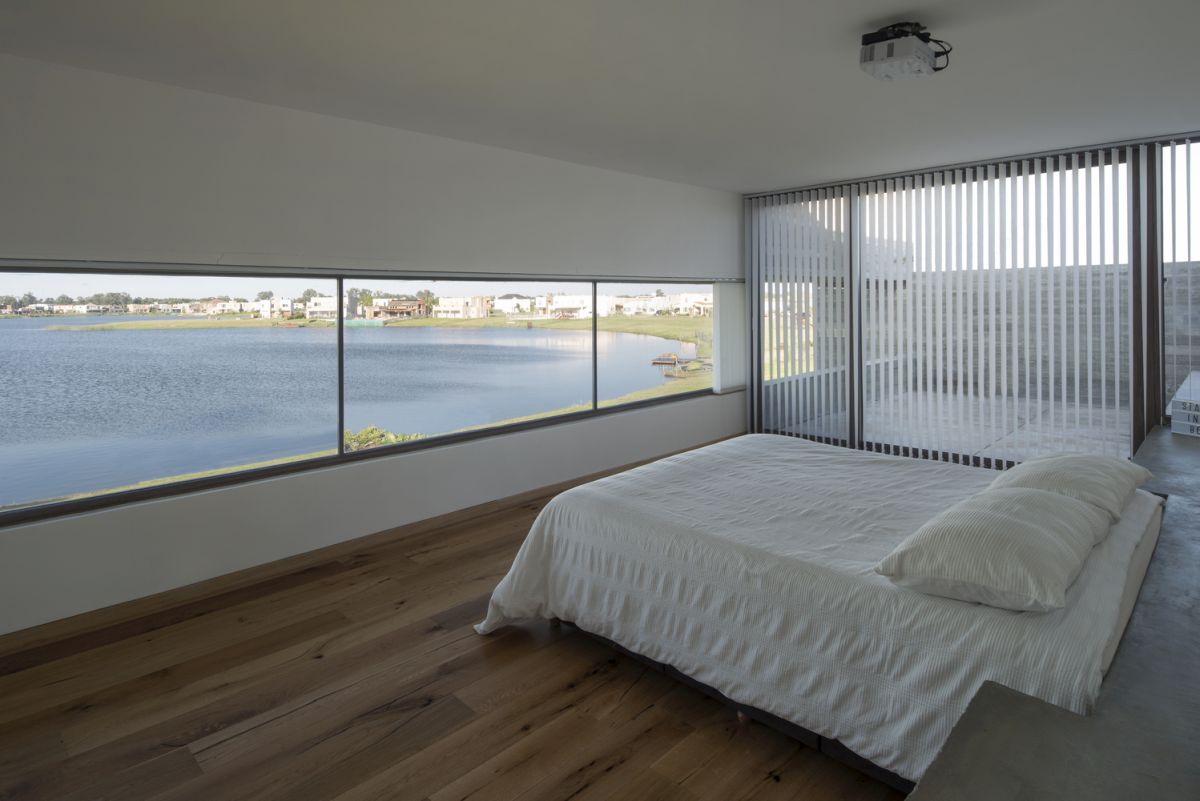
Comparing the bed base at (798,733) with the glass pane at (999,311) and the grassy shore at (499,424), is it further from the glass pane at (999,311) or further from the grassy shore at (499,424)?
the glass pane at (999,311)

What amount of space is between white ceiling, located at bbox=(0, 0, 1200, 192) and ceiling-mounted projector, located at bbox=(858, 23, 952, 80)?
0.05 metres

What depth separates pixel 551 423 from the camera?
17.3 ft

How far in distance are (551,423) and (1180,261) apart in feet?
14.3

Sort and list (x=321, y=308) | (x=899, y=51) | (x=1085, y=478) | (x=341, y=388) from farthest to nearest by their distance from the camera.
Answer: (x=341, y=388) < (x=321, y=308) < (x=899, y=51) < (x=1085, y=478)

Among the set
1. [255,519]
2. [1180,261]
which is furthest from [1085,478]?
[255,519]

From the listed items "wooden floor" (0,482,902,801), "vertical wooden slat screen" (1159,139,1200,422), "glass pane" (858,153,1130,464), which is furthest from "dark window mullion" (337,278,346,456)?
"vertical wooden slat screen" (1159,139,1200,422)

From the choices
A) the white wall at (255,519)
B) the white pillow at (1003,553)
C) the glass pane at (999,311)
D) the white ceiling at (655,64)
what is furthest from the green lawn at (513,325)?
the white pillow at (1003,553)

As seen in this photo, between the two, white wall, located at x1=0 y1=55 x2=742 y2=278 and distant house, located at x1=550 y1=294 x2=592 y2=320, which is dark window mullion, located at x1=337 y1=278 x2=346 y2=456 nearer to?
white wall, located at x1=0 y1=55 x2=742 y2=278

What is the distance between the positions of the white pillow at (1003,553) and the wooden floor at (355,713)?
681 millimetres

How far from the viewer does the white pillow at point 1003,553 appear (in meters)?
1.79

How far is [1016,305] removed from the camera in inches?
202

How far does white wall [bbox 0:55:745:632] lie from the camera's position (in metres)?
2.97

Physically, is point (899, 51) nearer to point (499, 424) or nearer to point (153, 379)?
point (499, 424)

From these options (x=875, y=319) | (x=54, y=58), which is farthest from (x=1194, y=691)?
(x=875, y=319)
